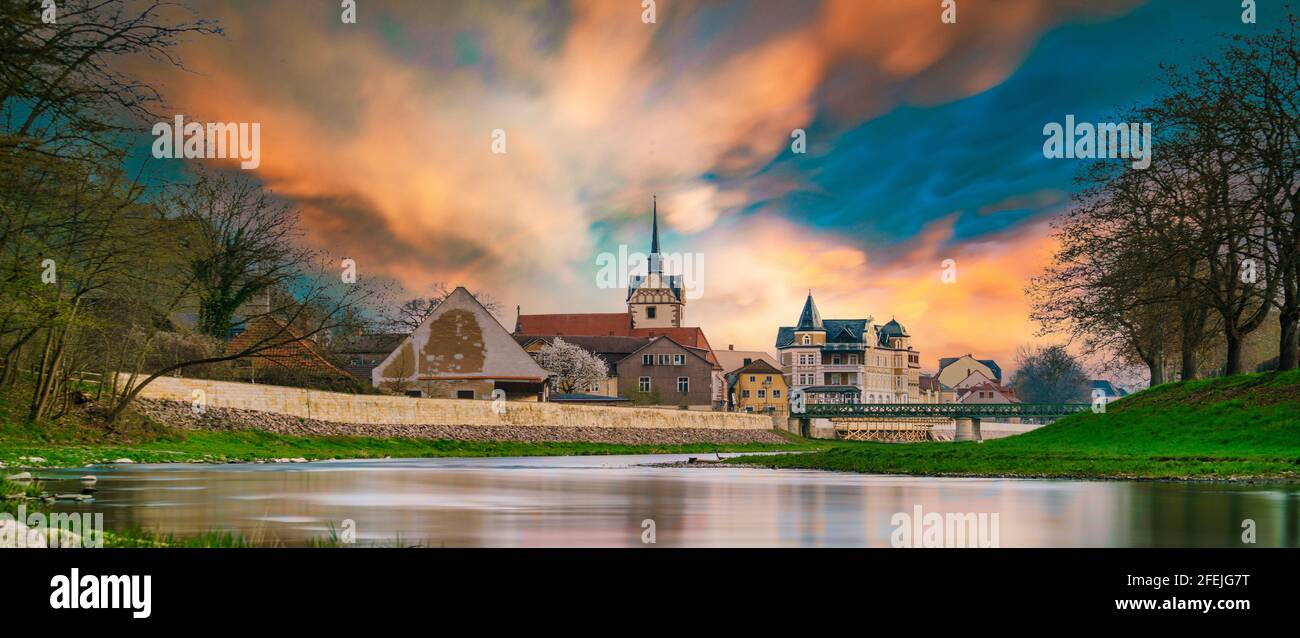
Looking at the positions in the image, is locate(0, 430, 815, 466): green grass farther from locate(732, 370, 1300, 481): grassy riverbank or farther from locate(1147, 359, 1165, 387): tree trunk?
locate(1147, 359, 1165, 387): tree trunk

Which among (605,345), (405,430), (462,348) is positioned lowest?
(405,430)

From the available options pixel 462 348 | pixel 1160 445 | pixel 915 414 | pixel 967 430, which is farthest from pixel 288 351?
pixel 967 430

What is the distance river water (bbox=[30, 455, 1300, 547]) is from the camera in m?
12.6

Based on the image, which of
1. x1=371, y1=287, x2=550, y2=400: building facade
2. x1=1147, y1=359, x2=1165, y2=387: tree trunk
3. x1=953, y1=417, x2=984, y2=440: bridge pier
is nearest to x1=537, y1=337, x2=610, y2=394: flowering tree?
x1=953, y1=417, x2=984, y2=440: bridge pier

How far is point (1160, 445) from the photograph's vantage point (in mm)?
34062

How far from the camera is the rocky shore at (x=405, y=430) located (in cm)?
4219

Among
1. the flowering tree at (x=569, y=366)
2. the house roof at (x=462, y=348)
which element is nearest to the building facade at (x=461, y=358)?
the house roof at (x=462, y=348)

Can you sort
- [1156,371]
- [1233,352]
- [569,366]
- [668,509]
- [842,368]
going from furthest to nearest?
[842,368] → [569,366] → [1156,371] → [1233,352] → [668,509]

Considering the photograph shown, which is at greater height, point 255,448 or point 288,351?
point 288,351

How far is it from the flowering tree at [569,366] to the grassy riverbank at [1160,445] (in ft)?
306

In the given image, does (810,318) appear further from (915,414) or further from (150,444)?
(150,444)

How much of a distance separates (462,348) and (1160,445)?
56.0m

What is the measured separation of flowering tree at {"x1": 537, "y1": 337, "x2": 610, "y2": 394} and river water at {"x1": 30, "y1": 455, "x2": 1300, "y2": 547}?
10678 centimetres
